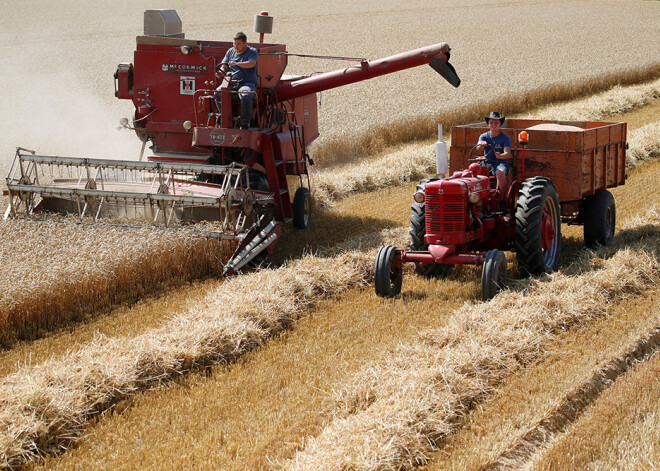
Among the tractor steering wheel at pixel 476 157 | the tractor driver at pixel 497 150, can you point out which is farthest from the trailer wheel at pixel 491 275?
the tractor steering wheel at pixel 476 157

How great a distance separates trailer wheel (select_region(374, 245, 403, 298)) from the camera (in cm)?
712

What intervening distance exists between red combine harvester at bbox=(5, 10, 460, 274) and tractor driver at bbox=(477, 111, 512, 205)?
1.82 metres

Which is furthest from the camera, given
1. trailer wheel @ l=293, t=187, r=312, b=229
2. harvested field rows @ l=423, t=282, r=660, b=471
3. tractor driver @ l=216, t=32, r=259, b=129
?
trailer wheel @ l=293, t=187, r=312, b=229

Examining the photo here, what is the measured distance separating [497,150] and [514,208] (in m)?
0.62

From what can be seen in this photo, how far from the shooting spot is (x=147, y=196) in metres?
8.42

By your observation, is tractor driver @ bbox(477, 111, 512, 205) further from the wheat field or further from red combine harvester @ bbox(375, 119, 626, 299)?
the wheat field

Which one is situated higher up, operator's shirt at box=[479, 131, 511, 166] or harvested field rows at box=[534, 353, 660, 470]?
operator's shirt at box=[479, 131, 511, 166]

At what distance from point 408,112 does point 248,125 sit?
10316 millimetres

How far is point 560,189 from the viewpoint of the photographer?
8438mm

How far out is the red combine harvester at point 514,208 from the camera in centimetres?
715

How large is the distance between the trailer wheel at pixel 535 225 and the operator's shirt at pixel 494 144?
0.46m

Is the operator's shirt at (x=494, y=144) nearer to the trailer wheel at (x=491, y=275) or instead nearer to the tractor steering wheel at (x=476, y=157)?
the tractor steering wheel at (x=476, y=157)

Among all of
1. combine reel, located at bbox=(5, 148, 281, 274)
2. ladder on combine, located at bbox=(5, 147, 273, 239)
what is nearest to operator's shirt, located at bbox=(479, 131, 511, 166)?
combine reel, located at bbox=(5, 148, 281, 274)

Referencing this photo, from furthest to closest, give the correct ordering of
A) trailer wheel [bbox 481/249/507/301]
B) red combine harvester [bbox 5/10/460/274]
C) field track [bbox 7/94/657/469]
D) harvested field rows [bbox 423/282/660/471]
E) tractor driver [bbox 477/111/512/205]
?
red combine harvester [bbox 5/10/460/274] → tractor driver [bbox 477/111/512/205] → trailer wheel [bbox 481/249/507/301] → field track [bbox 7/94/657/469] → harvested field rows [bbox 423/282/660/471]
